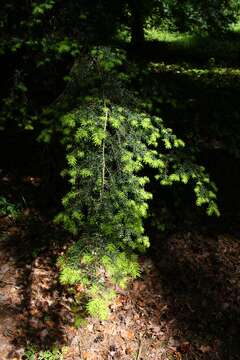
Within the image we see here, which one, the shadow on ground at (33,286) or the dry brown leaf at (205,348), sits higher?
the shadow on ground at (33,286)

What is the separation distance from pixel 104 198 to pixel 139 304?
3.18 metres

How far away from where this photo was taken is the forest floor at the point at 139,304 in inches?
188

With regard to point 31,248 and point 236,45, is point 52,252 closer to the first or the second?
point 31,248

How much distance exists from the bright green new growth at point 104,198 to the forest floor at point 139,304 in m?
2.45

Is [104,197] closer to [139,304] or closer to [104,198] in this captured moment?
[104,198]

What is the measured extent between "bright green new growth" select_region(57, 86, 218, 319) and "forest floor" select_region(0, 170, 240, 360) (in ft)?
8.05

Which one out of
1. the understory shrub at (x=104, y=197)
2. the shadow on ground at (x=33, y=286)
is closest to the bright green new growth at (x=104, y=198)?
the understory shrub at (x=104, y=197)

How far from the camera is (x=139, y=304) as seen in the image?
5.35 meters

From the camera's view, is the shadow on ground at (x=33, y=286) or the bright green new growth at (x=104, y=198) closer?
the bright green new growth at (x=104, y=198)

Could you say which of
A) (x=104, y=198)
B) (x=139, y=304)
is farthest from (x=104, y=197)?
(x=139, y=304)

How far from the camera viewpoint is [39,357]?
15.0ft

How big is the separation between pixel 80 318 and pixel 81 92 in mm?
3182

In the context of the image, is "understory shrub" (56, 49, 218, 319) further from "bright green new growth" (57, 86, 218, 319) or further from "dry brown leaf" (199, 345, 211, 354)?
"dry brown leaf" (199, 345, 211, 354)

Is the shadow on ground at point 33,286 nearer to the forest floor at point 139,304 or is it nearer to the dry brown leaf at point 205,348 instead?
the forest floor at point 139,304
